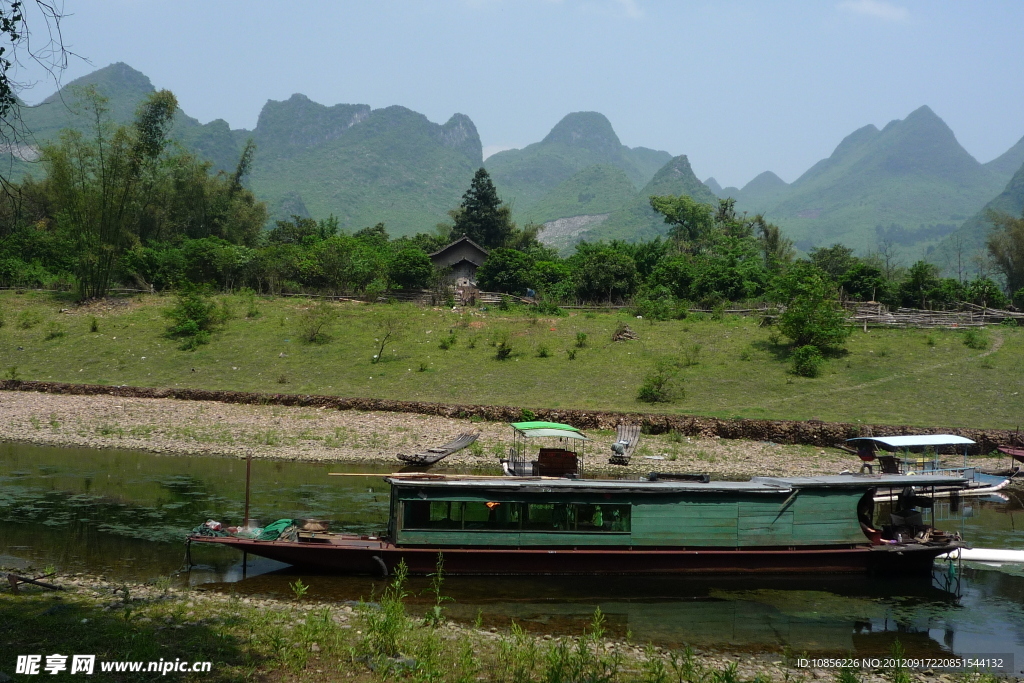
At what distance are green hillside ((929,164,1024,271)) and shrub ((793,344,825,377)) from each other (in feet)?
460

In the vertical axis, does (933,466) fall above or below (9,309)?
below

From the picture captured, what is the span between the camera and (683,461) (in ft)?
96.1

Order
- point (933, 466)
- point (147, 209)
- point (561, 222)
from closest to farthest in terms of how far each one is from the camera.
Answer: point (933, 466) → point (147, 209) → point (561, 222)

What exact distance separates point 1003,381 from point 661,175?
16421cm

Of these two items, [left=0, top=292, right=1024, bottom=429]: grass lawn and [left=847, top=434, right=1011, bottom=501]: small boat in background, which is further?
[left=0, top=292, right=1024, bottom=429]: grass lawn

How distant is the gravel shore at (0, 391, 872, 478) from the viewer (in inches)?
1136

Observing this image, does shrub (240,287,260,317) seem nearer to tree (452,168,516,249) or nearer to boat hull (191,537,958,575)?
tree (452,168,516,249)

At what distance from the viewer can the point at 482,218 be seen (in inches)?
3285

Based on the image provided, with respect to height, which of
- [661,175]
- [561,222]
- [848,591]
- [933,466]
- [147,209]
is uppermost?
[661,175]

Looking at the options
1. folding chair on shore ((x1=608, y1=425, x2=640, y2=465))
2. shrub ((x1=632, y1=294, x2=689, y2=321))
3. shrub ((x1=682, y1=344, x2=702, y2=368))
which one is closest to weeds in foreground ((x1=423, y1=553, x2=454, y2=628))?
folding chair on shore ((x1=608, y1=425, x2=640, y2=465))

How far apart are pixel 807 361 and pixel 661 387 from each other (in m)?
9.65

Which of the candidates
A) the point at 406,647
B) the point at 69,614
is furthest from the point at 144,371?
the point at 406,647

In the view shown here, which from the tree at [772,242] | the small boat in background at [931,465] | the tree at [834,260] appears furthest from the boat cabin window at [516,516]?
A: the tree at [772,242]

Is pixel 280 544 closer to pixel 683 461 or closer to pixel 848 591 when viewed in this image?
pixel 848 591
